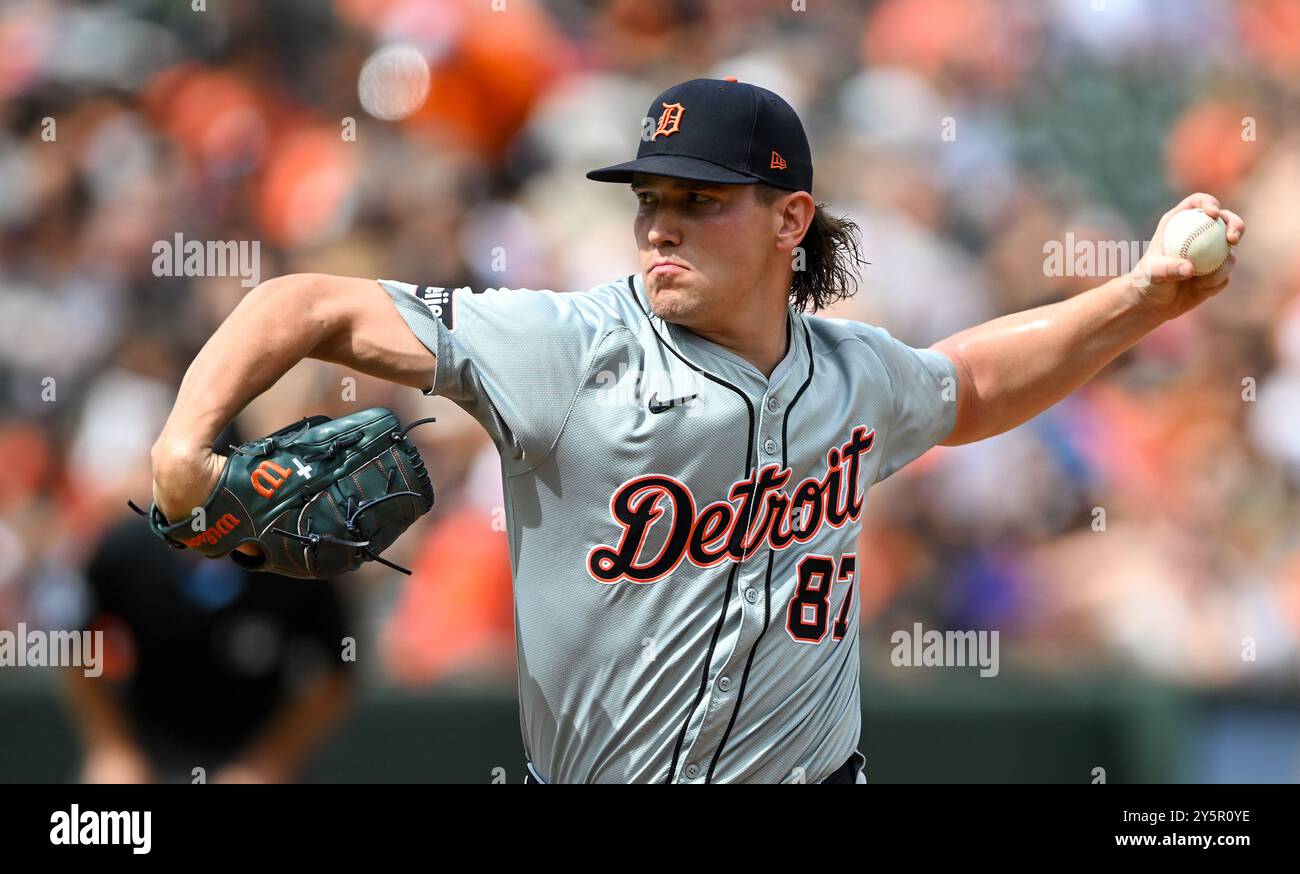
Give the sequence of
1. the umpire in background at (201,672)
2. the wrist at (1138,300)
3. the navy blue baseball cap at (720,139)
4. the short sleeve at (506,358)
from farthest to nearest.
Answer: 1. the umpire in background at (201,672)
2. the wrist at (1138,300)
3. the navy blue baseball cap at (720,139)
4. the short sleeve at (506,358)

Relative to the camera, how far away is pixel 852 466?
2.20 meters

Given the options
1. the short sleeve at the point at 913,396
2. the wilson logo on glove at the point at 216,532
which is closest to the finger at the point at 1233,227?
the short sleeve at the point at 913,396

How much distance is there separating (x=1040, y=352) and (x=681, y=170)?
753 millimetres

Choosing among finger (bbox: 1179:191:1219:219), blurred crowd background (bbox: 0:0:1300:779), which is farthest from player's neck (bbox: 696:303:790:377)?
blurred crowd background (bbox: 0:0:1300:779)

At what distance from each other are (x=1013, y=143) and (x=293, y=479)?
320 cm

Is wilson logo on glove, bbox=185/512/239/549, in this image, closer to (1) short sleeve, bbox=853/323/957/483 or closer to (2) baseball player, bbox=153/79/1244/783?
(2) baseball player, bbox=153/79/1244/783

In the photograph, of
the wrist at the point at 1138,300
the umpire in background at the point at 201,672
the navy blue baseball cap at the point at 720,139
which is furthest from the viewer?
the umpire in background at the point at 201,672

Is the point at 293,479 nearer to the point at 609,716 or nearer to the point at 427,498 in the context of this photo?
the point at 427,498

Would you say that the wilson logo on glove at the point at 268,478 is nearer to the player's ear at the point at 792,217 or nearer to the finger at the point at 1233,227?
the player's ear at the point at 792,217

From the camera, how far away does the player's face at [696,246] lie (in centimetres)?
203

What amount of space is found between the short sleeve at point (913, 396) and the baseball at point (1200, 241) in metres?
0.40

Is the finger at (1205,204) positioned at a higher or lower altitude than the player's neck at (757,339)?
higher

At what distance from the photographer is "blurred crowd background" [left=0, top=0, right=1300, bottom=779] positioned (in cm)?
396

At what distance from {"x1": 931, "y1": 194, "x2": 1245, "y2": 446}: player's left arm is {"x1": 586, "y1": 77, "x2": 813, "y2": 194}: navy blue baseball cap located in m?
0.48
